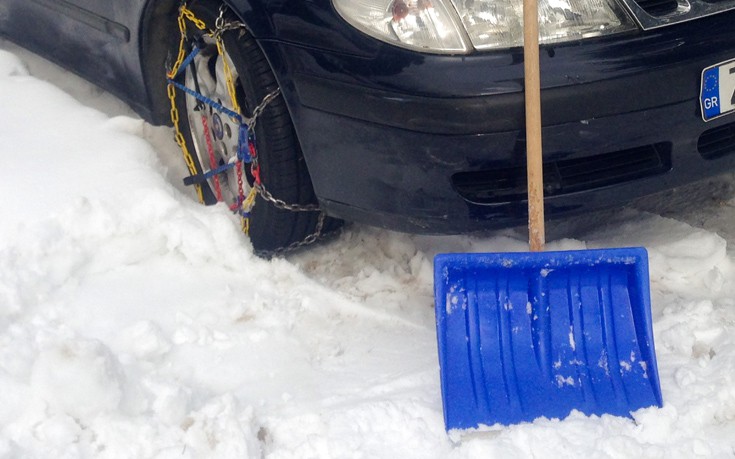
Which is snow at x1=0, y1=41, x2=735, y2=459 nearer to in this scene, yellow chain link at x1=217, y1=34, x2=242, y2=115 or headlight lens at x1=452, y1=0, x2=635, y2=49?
yellow chain link at x1=217, y1=34, x2=242, y2=115

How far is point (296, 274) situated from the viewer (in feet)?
9.62

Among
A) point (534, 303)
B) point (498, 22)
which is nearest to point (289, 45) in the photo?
point (498, 22)

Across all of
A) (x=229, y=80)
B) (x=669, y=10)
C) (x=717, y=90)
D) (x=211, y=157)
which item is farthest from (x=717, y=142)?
(x=211, y=157)

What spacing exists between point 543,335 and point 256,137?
3.48ft

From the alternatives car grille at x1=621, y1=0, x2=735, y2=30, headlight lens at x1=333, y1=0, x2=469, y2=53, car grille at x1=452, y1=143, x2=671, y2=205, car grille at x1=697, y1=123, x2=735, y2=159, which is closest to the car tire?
headlight lens at x1=333, y1=0, x2=469, y2=53

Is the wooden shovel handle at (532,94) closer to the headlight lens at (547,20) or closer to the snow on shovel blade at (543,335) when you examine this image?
Answer: the headlight lens at (547,20)

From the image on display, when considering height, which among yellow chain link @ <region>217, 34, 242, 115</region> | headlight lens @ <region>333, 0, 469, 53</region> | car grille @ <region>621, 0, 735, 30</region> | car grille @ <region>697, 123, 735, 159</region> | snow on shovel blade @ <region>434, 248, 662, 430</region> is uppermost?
car grille @ <region>621, 0, 735, 30</region>

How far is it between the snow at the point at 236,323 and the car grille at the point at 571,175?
445 millimetres

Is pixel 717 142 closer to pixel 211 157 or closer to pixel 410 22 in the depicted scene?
pixel 410 22

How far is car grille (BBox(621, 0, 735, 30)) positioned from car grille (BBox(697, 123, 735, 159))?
0.33 m

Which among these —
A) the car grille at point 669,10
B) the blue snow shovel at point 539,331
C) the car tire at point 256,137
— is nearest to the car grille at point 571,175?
the blue snow shovel at point 539,331

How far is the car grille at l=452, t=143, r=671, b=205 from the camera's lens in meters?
2.46

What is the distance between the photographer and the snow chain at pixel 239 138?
2809 mm

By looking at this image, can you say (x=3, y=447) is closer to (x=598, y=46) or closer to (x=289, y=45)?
(x=289, y=45)
